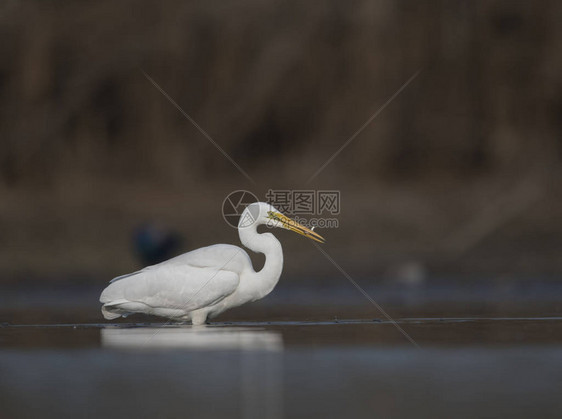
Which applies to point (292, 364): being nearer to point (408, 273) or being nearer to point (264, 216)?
point (264, 216)

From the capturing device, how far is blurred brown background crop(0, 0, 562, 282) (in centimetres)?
1725

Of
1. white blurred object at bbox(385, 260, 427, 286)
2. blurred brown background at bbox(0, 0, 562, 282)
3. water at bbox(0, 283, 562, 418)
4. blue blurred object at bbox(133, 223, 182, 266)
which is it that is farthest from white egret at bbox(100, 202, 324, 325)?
blurred brown background at bbox(0, 0, 562, 282)

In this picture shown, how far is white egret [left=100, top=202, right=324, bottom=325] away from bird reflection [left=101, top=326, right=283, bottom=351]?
8.3 inches

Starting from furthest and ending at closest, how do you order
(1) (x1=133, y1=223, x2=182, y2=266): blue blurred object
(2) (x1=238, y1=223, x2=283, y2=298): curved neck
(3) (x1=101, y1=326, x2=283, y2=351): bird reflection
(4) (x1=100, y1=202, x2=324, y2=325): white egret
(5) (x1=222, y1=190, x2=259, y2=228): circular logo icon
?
(5) (x1=222, y1=190, x2=259, y2=228): circular logo icon → (1) (x1=133, y1=223, x2=182, y2=266): blue blurred object → (2) (x1=238, y1=223, x2=283, y2=298): curved neck → (4) (x1=100, y1=202, x2=324, y2=325): white egret → (3) (x1=101, y1=326, x2=283, y2=351): bird reflection

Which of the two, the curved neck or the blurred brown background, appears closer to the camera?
the curved neck

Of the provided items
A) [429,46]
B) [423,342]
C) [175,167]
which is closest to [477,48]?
[429,46]

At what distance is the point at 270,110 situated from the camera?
60.2 feet

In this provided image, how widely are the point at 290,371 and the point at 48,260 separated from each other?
9.39 m

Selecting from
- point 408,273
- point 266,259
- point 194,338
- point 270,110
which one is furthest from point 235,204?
point 194,338

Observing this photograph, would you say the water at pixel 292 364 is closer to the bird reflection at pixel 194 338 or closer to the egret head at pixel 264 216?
the bird reflection at pixel 194 338

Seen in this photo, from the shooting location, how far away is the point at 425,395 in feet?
21.5

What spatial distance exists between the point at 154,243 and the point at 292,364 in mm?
8660

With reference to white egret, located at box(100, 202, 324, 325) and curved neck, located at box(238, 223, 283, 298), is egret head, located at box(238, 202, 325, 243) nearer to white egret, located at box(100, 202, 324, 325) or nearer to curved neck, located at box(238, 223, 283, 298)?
curved neck, located at box(238, 223, 283, 298)

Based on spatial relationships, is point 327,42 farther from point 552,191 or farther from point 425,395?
point 425,395
